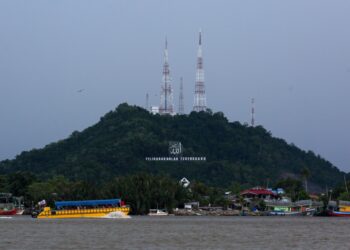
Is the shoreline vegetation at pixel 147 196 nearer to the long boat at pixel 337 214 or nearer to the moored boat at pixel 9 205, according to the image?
the moored boat at pixel 9 205

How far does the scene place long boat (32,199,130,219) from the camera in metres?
153

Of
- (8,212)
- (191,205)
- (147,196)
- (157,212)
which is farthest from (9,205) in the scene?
(191,205)

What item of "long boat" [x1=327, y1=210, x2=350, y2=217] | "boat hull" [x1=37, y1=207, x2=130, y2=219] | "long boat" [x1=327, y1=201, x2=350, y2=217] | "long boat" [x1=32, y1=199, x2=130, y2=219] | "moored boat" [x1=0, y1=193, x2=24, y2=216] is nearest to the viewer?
"boat hull" [x1=37, y1=207, x2=130, y2=219]

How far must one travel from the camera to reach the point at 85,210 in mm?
154125

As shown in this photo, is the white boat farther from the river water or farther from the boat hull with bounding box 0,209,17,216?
the river water

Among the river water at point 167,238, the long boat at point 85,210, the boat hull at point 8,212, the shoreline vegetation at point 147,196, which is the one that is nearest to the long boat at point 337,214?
the shoreline vegetation at point 147,196

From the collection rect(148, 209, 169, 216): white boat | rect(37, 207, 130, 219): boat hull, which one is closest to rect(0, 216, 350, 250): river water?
rect(37, 207, 130, 219): boat hull

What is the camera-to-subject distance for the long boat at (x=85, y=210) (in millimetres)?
152750

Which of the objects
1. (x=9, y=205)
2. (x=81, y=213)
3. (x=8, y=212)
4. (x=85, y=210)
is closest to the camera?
(x=81, y=213)

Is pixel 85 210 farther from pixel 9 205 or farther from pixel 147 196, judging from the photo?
pixel 9 205

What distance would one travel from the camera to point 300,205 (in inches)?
7594

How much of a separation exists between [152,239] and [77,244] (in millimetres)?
9506

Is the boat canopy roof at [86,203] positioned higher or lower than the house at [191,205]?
lower

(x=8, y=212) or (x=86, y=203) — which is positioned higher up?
(x=8, y=212)
